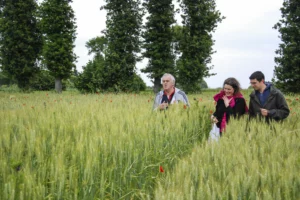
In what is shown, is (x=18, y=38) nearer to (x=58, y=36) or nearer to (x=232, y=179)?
(x=58, y=36)

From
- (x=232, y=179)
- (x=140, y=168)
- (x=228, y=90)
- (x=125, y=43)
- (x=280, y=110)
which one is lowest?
(x=140, y=168)

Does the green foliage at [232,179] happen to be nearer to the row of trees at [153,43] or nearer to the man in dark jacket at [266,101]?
the man in dark jacket at [266,101]

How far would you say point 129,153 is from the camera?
10.1 feet

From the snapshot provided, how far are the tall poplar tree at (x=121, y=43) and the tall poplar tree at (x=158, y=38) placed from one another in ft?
3.95

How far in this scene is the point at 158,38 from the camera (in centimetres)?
2716

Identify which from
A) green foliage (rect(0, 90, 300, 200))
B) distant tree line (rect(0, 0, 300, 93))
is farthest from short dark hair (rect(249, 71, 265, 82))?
distant tree line (rect(0, 0, 300, 93))

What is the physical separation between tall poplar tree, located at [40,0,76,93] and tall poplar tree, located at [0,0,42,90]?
2.01 metres

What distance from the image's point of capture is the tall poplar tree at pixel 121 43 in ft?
84.8

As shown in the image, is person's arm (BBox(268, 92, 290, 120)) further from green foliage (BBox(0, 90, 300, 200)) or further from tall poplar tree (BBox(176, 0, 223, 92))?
tall poplar tree (BBox(176, 0, 223, 92))

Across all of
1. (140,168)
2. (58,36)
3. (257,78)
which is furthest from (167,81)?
(58,36)

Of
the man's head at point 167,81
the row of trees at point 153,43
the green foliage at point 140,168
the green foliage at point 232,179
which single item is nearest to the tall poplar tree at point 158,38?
the row of trees at point 153,43

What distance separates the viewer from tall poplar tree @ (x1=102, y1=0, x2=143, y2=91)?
84.8ft

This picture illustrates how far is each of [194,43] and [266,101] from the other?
2214 centimetres

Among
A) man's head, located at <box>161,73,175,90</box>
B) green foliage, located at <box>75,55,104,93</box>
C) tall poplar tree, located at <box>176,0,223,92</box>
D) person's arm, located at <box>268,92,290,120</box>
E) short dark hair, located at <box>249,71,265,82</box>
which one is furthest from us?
tall poplar tree, located at <box>176,0,223,92</box>
